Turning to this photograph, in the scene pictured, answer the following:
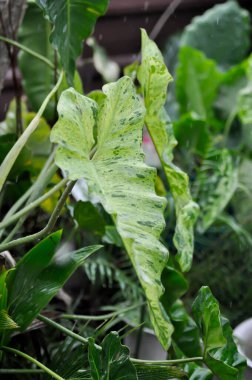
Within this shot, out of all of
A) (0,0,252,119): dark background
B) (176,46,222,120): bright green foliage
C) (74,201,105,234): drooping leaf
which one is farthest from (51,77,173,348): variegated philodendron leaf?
(0,0,252,119): dark background

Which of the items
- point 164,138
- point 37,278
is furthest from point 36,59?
point 37,278

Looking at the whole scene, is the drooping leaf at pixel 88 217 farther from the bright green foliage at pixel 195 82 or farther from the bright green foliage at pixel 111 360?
the bright green foliage at pixel 195 82

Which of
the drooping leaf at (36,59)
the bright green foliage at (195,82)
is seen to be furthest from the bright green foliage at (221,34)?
the drooping leaf at (36,59)

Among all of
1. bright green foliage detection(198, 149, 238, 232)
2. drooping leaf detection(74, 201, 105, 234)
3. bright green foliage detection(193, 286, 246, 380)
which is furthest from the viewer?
bright green foliage detection(198, 149, 238, 232)

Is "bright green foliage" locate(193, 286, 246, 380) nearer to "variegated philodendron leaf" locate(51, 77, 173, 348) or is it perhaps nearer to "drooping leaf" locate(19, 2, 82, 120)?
"variegated philodendron leaf" locate(51, 77, 173, 348)

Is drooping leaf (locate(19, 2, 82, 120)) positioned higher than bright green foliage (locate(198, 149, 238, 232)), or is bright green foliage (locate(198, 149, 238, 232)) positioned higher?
drooping leaf (locate(19, 2, 82, 120))

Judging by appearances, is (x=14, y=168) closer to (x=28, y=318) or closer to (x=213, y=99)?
(x=28, y=318)

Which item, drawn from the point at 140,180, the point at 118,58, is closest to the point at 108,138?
the point at 140,180

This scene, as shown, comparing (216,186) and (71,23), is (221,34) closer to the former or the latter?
(216,186)
